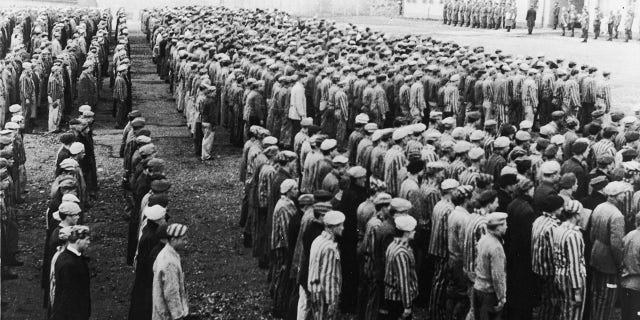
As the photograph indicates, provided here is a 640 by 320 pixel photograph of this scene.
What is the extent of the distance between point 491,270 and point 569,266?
898 mm

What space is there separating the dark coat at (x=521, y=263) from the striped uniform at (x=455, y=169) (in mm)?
1917

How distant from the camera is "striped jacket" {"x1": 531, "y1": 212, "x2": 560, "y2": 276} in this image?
8.03 m

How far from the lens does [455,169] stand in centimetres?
1059

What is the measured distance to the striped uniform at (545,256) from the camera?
8.04 meters

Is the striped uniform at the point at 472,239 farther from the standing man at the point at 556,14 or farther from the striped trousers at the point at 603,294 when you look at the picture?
the standing man at the point at 556,14

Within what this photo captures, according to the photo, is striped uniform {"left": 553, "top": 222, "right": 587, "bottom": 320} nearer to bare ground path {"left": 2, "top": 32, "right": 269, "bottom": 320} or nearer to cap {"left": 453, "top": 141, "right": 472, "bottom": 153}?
cap {"left": 453, "top": 141, "right": 472, "bottom": 153}

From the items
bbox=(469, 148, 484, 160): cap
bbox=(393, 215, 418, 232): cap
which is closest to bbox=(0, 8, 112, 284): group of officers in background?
bbox=(393, 215, 418, 232): cap

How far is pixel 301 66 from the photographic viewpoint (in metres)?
18.5

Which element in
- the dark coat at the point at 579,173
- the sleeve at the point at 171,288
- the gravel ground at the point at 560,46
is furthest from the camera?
the gravel ground at the point at 560,46

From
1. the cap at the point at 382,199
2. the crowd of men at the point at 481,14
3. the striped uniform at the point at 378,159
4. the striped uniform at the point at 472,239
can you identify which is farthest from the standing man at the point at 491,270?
the crowd of men at the point at 481,14

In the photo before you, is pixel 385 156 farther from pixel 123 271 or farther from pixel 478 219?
pixel 123 271

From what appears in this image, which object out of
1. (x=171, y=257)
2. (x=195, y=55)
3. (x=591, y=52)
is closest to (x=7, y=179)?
(x=171, y=257)

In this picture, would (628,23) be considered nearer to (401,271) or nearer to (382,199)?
(382,199)

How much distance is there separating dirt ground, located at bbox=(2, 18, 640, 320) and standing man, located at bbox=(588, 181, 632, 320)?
2238 mm
